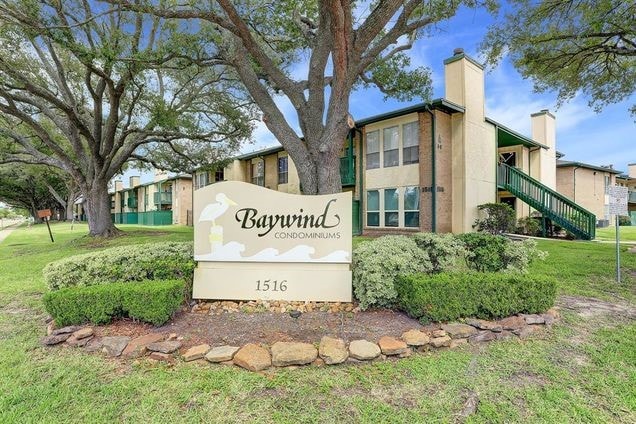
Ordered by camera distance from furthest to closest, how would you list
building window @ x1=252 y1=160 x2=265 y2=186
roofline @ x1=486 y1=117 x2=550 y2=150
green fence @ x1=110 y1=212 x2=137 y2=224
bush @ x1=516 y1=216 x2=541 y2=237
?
green fence @ x1=110 y1=212 x2=137 y2=224 < building window @ x1=252 y1=160 x2=265 y2=186 < bush @ x1=516 y1=216 x2=541 y2=237 < roofline @ x1=486 y1=117 x2=550 y2=150

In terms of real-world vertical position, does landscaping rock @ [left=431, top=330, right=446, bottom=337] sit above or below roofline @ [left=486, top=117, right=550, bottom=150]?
below

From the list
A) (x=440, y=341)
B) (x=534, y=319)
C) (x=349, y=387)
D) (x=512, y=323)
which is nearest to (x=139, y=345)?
(x=349, y=387)

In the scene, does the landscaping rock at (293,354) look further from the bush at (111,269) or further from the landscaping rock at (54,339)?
the landscaping rock at (54,339)

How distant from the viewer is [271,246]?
16.5 ft

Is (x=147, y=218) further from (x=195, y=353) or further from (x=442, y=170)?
(x=195, y=353)

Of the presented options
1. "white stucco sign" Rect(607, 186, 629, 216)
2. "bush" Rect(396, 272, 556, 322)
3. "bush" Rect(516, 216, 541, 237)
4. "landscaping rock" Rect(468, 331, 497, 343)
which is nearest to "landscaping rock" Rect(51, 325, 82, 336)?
"bush" Rect(396, 272, 556, 322)

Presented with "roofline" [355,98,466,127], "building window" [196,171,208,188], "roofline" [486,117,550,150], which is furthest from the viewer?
"building window" [196,171,208,188]

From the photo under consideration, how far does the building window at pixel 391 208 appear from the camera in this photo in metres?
15.5

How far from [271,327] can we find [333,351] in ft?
3.46

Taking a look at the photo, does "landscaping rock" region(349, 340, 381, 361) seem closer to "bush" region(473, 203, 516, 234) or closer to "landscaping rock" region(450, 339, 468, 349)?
"landscaping rock" region(450, 339, 468, 349)

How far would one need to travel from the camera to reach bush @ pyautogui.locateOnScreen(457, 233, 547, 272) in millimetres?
4977

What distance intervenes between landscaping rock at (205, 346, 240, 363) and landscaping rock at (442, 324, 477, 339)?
94.0 inches

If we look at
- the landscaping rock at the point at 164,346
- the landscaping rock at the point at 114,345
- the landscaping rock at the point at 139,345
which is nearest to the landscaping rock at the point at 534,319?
the landscaping rock at the point at 164,346

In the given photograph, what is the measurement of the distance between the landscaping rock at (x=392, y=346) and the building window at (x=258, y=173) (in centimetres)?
2060
